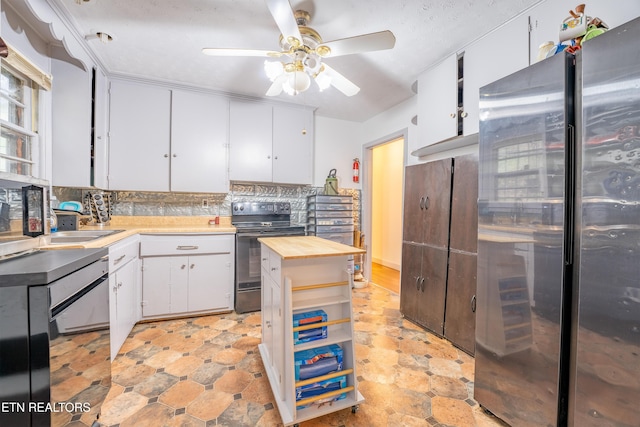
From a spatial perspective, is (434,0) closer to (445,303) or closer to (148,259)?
(445,303)

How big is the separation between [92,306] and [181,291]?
1.35 meters

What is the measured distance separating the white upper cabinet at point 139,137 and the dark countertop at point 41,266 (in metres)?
1.53

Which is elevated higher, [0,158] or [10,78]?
[10,78]

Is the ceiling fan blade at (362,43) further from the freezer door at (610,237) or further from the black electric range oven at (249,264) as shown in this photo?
the black electric range oven at (249,264)

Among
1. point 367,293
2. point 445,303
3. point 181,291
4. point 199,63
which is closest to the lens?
point 445,303

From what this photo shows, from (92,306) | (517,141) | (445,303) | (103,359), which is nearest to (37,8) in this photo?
(92,306)

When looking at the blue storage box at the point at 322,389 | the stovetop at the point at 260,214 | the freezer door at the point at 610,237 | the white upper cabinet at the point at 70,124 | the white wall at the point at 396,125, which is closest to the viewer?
the freezer door at the point at 610,237

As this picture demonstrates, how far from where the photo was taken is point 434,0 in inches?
64.6

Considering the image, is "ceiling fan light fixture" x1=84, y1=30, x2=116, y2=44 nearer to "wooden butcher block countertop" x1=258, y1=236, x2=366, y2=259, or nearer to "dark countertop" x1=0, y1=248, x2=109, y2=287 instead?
"dark countertop" x1=0, y1=248, x2=109, y2=287

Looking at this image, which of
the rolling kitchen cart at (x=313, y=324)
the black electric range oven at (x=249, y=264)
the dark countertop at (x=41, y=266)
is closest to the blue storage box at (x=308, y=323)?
the rolling kitchen cart at (x=313, y=324)

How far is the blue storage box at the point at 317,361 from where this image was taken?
1392 millimetres

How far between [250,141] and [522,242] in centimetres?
284

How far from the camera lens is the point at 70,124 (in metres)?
2.24

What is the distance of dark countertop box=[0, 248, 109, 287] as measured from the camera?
0.94 metres
